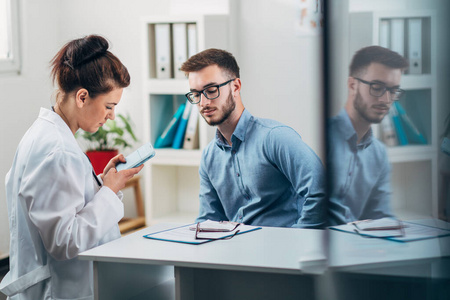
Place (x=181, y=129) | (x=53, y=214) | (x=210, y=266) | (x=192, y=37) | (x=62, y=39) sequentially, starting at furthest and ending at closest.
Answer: (x=62, y=39)
(x=181, y=129)
(x=192, y=37)
(x=53, y=214)
(x=210, y=266)

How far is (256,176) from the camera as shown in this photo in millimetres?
1718

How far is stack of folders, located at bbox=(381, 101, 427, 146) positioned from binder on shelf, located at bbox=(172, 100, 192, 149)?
2.79 meters

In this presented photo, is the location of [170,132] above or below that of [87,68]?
below

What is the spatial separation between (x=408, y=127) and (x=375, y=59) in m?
0.05

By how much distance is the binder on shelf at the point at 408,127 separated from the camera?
1.09ft

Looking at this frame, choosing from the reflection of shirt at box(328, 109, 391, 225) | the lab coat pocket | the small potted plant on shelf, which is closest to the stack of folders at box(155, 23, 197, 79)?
the small potted plant on shelf

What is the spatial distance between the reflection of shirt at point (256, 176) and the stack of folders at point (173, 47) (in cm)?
131

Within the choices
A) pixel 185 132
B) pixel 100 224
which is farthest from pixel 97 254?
pixel 185 132

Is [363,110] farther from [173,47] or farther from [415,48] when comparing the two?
[173,47]

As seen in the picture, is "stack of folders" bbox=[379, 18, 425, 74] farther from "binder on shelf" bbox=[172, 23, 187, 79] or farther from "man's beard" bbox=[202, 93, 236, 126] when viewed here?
"binder on shelf" bbox=[172, 23, 187, 79]

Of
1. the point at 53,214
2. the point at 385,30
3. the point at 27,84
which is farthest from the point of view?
the point at 27,84

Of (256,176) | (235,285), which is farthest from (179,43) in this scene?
(235,285)

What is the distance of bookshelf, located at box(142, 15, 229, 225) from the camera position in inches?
120

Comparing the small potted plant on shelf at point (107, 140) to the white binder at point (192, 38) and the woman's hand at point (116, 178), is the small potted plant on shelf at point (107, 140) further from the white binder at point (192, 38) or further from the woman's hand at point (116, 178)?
the woman's hand at point (116, 178)
